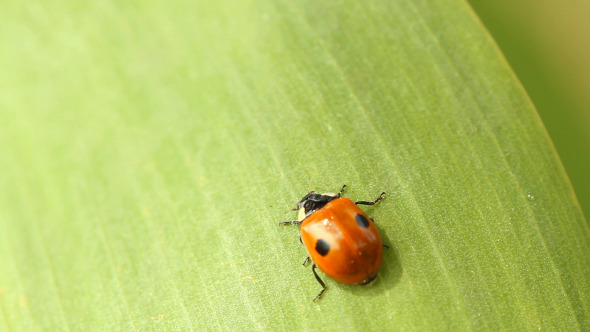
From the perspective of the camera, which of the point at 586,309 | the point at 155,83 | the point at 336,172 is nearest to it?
the point at 586,309

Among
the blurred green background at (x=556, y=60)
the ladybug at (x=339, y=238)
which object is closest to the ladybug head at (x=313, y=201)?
the ladybug at (x=339, y=238)

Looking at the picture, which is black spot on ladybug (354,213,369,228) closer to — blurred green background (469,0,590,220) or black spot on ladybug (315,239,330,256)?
black spot on ladybug (315,239,330,256)

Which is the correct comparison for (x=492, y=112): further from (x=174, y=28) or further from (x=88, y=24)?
(x=88, y=24)

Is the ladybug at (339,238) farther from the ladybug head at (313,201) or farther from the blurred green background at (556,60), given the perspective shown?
the blurred green background at (556,60)

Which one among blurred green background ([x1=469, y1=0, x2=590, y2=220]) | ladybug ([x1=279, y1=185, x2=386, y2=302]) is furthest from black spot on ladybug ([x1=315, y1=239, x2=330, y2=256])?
blurred green background ([x1=469, y1=0, x2=590, y2=220])

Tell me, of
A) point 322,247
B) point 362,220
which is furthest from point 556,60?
point 322,247

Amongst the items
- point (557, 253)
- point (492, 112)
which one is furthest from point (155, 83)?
point (557, 253)
